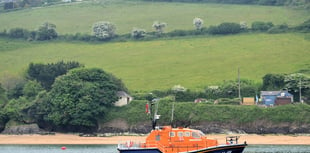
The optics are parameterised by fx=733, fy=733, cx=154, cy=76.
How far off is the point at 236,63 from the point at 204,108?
1301 inches

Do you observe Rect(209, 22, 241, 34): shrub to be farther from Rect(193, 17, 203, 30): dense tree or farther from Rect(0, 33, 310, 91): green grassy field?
Rect(193, 17, 203, 30): dense tree

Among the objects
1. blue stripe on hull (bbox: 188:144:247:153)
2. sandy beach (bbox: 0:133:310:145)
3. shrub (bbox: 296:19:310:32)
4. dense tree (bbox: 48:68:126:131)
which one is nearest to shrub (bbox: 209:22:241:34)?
shrub (bbox: 296:19:310:32)

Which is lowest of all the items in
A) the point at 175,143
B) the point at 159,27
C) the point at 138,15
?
the point at 175,143

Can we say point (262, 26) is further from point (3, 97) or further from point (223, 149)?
point (223, 149)

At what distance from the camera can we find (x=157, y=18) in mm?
167000

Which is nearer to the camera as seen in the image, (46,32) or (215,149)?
(215,149)

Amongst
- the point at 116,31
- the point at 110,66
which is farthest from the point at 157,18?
the point at 110,66

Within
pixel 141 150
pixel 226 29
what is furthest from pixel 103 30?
pixel 141 150

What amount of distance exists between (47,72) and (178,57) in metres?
30.2

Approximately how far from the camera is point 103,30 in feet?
502

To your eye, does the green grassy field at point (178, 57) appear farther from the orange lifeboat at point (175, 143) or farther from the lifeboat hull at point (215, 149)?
the lifeboat hull at point (215, 149)

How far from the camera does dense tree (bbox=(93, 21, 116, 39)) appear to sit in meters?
153

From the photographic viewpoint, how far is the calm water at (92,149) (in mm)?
71750

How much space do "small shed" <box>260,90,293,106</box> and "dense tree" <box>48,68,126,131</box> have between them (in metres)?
20.9
